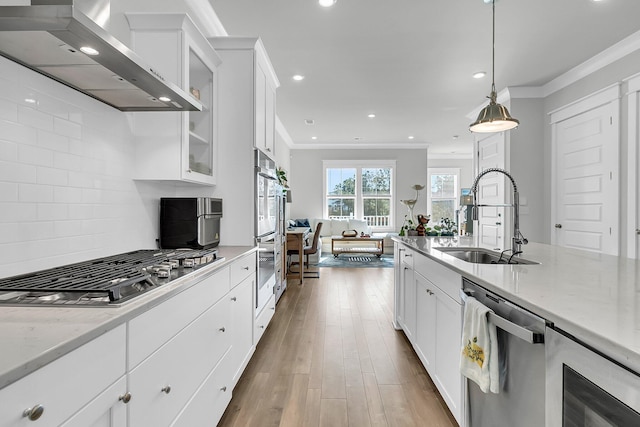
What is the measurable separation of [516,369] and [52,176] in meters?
1.96

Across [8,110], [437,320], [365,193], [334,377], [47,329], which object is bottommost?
[334,377]

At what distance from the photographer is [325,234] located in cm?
847

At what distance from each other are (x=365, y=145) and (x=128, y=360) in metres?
8.22

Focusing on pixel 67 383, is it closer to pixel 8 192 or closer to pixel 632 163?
pixel 8 192

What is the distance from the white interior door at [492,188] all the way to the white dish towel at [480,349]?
12.8ft

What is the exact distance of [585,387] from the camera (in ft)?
2.57

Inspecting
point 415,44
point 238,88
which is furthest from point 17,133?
point 415,44

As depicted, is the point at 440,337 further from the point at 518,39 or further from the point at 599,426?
the point at 518,39

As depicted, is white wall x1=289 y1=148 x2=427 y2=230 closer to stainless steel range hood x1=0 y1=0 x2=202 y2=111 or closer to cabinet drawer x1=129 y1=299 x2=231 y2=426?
stainless steel range hood x1=0 y1=0 x2=202 y2=111

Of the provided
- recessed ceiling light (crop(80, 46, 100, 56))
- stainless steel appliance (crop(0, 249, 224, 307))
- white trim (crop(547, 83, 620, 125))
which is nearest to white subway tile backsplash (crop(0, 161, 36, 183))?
stainless steel appliance (crop(0, 249, 224, 307))

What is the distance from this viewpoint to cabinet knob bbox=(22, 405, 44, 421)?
0.58 m

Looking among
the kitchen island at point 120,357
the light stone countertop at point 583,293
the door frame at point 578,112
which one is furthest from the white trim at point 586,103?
the kitchen island at point 120,357

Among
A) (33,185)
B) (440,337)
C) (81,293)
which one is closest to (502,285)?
(440,337)

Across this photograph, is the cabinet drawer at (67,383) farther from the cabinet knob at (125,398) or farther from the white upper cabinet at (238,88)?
the white upper cabinet at (238,88)
